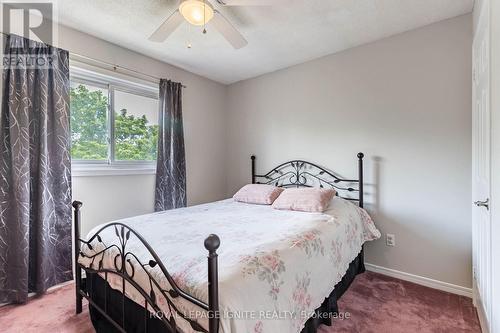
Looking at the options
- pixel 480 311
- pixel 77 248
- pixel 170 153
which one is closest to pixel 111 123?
pixel 170 153

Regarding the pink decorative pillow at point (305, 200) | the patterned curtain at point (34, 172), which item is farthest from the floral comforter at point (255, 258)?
the patterned curtain at point (34, 172)

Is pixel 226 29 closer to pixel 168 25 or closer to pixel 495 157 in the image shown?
pixel 168 25

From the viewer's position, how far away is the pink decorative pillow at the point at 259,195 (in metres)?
2.90

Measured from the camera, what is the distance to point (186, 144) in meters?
3.55

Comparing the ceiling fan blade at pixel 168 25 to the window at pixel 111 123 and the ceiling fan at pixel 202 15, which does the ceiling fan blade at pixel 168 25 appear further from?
the window at pixel 111 123

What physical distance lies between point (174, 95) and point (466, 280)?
365 cm

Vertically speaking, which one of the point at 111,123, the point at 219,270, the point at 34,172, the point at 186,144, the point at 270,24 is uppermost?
the point at 270,24

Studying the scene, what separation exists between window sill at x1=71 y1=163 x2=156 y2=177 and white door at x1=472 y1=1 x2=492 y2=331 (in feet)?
10.3

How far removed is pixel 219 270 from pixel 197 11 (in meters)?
1.68

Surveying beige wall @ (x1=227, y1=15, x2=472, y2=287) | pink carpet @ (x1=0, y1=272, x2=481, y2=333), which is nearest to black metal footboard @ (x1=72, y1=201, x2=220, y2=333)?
pink carpet @ (x1=0, y1=272, x2=481, y2=333)

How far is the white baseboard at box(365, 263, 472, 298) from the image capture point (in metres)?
2.30

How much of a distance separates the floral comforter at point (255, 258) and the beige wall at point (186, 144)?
2.74 feet

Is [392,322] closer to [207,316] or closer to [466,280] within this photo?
[466,280]

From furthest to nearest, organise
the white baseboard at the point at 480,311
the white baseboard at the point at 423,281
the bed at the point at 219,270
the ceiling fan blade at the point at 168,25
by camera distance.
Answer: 1. the white baseboard at the point at 423,281
2. the ceiling fan blade at the point at 168,25
3. the white baseboard at the point at 480,311
4. the bed at the point at 219,270
